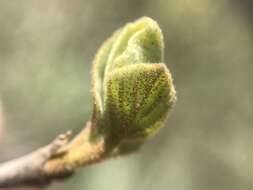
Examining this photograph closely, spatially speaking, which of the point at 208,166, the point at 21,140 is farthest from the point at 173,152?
the point at 21,140


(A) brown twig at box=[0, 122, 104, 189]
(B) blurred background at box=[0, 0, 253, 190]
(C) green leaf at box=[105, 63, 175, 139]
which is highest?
(B) blurred background at box=[0, 0, 253, 190]

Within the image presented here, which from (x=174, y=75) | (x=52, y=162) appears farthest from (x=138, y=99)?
(x=174, y=75)

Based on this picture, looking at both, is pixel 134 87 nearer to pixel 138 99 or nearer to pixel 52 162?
pixel 138 99

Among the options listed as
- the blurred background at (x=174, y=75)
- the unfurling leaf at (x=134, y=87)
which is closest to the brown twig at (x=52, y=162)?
the unfurling leaf at (x=134, y=87)

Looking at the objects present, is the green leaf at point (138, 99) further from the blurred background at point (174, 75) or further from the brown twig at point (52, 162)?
the blurred background at point (174, 75)

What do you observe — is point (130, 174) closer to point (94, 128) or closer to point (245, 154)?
point (245, 154)

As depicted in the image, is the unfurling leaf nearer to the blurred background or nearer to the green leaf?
the green leaf

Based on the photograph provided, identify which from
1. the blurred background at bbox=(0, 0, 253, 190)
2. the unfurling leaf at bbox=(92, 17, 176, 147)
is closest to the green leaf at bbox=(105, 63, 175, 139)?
the unfurling leaf at bbox=(92, 17, 176, 147)
